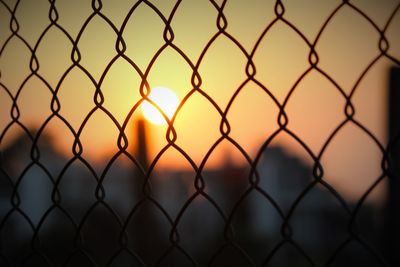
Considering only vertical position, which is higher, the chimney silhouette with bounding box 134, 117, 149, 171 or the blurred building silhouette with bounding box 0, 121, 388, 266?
the chimney silhouette with bounding box 134, 117, 149, 171

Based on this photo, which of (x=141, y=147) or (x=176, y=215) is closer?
(x=141, y=147)

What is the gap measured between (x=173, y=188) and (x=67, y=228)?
931 millimetres

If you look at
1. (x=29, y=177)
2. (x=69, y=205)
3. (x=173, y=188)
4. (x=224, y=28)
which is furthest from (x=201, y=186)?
(x=29, y=177)

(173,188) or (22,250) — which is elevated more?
(173,188)

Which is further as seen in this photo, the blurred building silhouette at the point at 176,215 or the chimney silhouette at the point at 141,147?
the blurred building silhouette at the point at 176,215

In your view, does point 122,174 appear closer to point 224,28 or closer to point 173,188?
point 173,188

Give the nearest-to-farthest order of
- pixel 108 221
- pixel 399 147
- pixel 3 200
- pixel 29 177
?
1. pixel 399 147
2. pixel 3 200
3. pixel 29 177
4. pixel 108 221

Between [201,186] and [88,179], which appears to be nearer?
[201,186]

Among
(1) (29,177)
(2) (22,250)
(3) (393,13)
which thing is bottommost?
(2) (22,250)

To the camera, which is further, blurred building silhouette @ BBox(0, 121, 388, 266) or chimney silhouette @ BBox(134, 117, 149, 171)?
blurred building silhouette @ BBox(0, 121, 388, 266)

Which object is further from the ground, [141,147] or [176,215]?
[141,147]

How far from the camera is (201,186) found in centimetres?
81

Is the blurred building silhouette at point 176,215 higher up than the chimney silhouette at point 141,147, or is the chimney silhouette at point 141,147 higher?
the chimney silhouette at point 141,147

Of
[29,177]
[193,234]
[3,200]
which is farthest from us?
[193,234]
